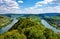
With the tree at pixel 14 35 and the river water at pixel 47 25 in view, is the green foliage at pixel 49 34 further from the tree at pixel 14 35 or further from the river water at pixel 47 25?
the tree at pixel 14 35

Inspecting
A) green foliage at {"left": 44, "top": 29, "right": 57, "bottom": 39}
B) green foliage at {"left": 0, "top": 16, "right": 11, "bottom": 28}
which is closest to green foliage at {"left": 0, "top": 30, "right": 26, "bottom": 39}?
green foliage at {"left": 0, "top": 16, "right": 11, "bottom": 28}

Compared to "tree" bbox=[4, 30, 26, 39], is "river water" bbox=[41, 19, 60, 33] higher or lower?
higher

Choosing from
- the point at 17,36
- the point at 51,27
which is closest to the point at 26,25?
the point at 17,36

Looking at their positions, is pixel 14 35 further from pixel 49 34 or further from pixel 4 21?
pixel 49 34

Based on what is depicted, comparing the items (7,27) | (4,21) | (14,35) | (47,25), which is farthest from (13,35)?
(47,25)

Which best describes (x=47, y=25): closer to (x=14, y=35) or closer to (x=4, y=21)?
(x=14, y=35)

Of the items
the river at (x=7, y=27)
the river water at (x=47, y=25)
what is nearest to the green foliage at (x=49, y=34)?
the river water at (x=47, y=25)

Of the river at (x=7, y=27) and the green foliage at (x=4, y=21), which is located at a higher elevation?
the green foliage at (x=4, y=21)

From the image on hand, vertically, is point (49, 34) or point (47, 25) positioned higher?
point (47, 25)

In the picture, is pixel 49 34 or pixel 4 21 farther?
pixel 4 21

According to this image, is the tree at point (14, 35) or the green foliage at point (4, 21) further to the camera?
the green foliage at point (4, 21)

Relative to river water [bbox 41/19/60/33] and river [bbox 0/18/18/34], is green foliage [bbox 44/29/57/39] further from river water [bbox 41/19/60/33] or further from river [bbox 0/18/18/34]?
river [bbox 0/18/18/34]

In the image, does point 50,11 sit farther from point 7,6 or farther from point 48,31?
point 7,6
